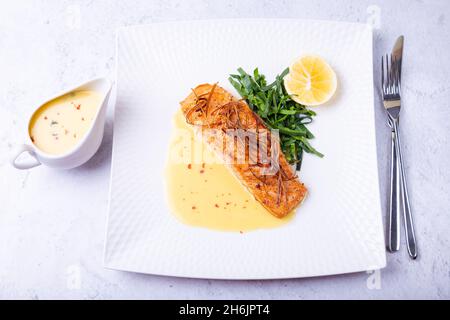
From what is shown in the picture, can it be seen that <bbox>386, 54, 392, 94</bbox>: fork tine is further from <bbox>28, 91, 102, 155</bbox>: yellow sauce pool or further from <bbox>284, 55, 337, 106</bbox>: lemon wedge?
<bbox>28, 91, 102, 155</bbox>: yellow sauce pool

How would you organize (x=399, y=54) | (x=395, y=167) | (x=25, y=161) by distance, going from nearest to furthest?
(x=25, y=161), (x=395, y=167), (x=399, y=54)

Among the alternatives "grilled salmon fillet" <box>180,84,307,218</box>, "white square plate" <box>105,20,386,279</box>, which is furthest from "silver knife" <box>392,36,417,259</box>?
"grilled salmon fillet" <box>180,84,307,218</box>

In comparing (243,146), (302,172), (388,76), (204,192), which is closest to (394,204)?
(302,172)

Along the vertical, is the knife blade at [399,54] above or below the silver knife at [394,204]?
above

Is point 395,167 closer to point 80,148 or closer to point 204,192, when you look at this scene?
point 204,192

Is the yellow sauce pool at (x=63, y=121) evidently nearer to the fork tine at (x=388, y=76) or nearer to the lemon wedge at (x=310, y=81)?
the lemon wedge at (x=310, y=81)

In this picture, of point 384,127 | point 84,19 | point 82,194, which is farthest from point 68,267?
point 384,127

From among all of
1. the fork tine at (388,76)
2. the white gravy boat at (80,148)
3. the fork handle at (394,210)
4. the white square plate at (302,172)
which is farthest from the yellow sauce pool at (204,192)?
the fork tine at (388,76)
